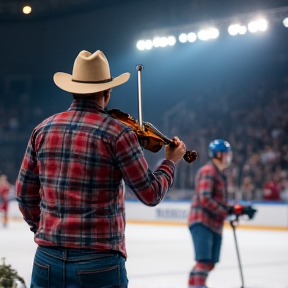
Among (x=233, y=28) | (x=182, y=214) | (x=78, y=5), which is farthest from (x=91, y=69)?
(x=78, y=5)

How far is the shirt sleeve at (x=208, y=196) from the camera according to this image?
5512 millimetres

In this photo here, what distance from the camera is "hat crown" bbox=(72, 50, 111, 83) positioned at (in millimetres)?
2410

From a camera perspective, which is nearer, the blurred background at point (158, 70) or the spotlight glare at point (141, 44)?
the spotlight glare at point (141, 44)

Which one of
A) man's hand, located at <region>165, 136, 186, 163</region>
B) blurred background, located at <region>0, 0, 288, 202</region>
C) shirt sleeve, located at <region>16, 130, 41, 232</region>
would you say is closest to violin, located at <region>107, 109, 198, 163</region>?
man's hand, located at <region>165, 136, 186, 163</region>

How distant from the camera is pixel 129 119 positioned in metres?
2.45

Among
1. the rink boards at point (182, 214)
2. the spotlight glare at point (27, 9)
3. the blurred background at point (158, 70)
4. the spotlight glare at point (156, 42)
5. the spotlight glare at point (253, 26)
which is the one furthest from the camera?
the spotlight glare at point (27, 9)

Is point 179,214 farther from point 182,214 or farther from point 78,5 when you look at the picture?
point 78,5

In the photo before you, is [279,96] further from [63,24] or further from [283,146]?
[63,24]

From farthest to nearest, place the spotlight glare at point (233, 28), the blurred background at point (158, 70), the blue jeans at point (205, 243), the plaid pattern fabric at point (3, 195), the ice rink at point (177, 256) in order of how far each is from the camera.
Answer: the blurred background at point (158, 70), the spotlight glare at point (233, 28), the plaid pattern fabric at point (3, 195), the ice rink at point (177, 256), the blue jeans at point (205, 243)

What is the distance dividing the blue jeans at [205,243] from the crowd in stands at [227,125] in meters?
9.56

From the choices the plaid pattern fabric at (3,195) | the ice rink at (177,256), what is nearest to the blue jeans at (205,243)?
the ice rink at (177,256)

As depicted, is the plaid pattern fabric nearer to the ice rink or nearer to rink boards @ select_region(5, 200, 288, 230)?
the ice rink

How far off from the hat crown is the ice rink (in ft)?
10.9

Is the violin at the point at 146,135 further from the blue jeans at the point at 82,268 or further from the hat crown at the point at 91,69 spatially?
the blue jeans at the point at 82,268
